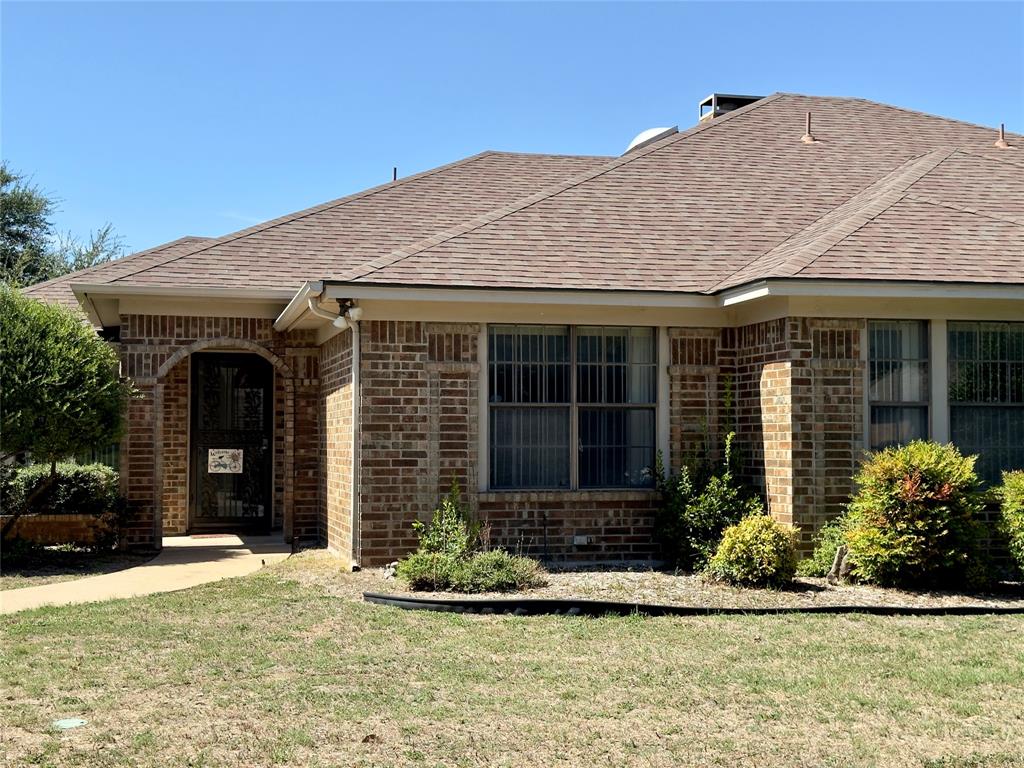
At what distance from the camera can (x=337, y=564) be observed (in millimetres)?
12070

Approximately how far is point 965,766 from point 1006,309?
7332mm

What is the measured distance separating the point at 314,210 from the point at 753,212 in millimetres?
6358

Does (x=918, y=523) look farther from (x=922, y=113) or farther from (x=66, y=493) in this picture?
(x=66, y=493)

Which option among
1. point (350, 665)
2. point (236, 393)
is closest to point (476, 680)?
point (350, 665)

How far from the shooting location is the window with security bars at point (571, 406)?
1196 cm

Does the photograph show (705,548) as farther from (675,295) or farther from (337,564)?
(337,564)

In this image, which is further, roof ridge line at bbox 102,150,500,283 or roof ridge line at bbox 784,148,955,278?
roof ridge line at bbox 102,150,500,283

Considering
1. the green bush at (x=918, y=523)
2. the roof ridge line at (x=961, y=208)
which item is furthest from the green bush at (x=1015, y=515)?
the roof ridge line at (x=961, y=208)

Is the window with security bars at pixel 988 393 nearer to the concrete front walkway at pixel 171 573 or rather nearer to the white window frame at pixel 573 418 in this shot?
the white window frame at pixel 573 418

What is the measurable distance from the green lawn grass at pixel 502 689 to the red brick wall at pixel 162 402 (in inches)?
181

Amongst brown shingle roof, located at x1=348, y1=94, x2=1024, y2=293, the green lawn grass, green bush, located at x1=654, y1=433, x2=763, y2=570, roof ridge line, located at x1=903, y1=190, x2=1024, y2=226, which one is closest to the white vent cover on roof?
brown shingle roof, located at x1=348, y1=94, x2=1024, y2=293

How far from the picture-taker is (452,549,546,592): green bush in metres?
10.2

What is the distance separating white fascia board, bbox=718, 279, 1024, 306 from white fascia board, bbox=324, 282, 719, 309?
2.62 ft

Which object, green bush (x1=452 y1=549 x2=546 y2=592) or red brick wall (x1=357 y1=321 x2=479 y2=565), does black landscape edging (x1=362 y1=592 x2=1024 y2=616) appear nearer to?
green bush (x1=452 y1=549 x2=546 y2=592)
